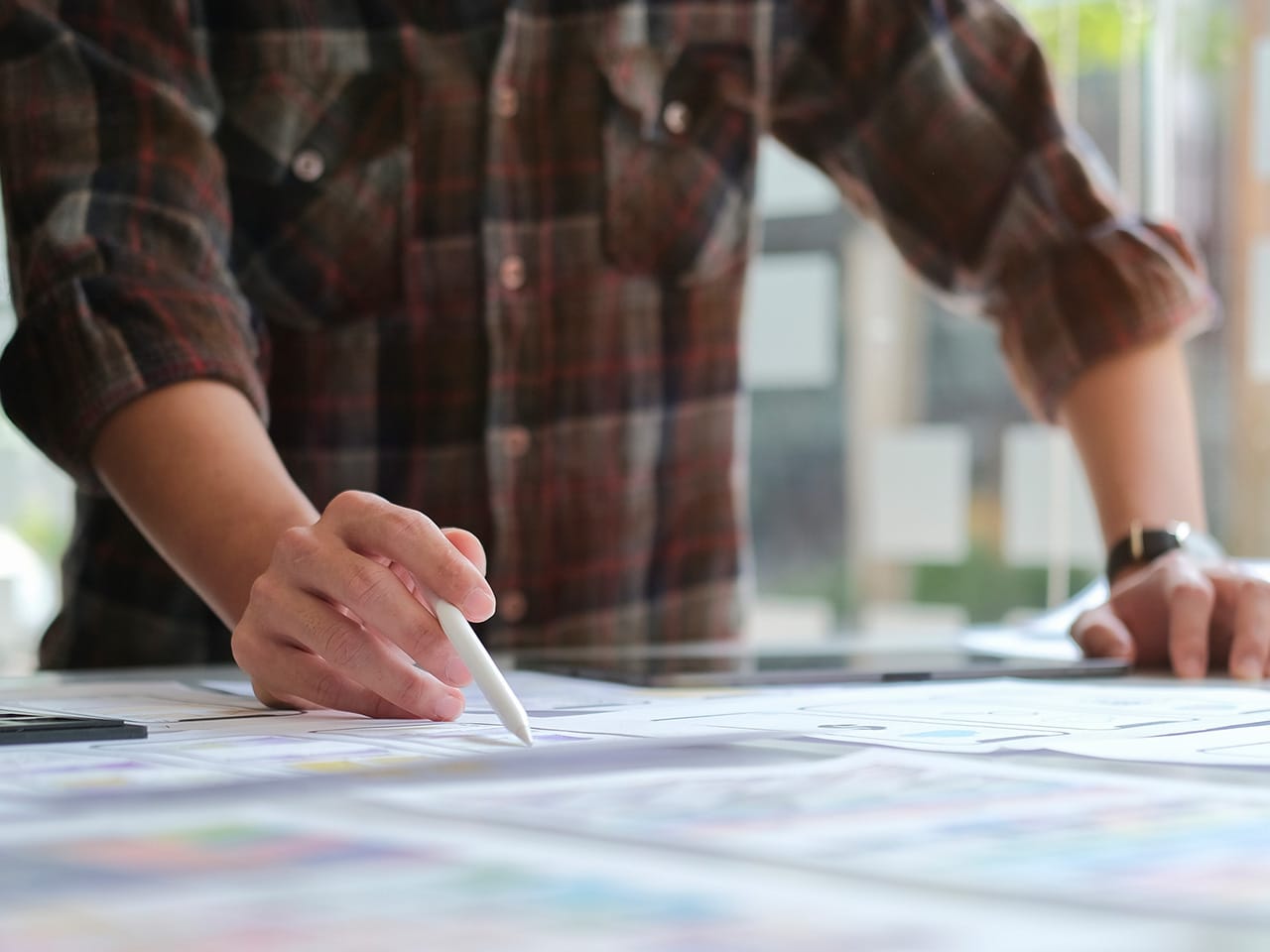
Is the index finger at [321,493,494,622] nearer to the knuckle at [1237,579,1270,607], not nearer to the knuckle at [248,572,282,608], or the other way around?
the knuckle at [248,572,282,608]

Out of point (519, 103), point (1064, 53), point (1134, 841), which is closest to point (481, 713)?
point (1134, 841)

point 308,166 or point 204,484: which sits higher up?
point 308,166

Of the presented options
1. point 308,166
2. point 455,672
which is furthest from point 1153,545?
point 308,166

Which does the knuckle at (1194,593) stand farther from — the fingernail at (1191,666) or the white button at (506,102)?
the white button at (506,102)

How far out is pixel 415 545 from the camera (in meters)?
0.63

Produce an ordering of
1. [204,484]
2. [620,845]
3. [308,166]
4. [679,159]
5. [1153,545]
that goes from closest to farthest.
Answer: [620,845], [204,484], [1153,545], [308,166], [679,159]

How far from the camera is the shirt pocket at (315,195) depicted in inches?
45.3

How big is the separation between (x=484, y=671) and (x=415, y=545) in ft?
0.25

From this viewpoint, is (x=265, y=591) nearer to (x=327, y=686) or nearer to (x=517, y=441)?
(x=327, y=686)

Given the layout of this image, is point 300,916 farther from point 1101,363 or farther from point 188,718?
point 1101,363

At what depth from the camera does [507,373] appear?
1.18m

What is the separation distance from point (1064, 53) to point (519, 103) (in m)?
2.12

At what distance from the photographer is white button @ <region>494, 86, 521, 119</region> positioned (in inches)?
46.1

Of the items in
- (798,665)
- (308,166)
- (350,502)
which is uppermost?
(308,166)
